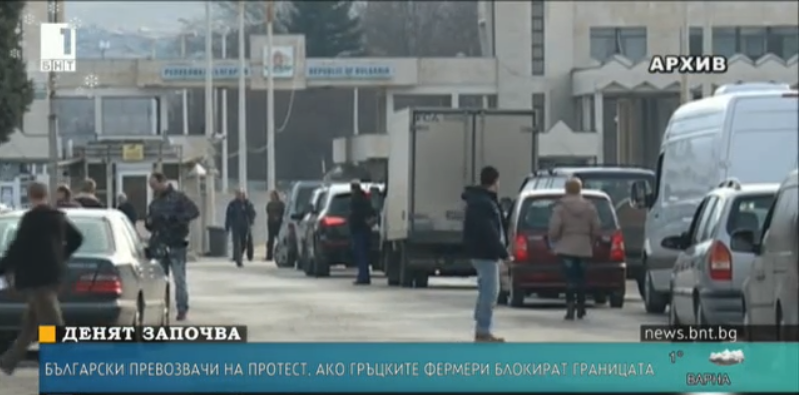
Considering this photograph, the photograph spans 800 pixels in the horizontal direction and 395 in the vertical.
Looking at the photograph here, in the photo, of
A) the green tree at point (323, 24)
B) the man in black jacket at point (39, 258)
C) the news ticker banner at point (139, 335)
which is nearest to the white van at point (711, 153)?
the news ticker banner at point (139, 335)

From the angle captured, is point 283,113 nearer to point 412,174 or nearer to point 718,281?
point 718,281

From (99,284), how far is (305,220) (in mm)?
22510

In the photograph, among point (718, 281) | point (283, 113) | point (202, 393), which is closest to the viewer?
point (202, 393)

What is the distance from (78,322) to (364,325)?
485 cm

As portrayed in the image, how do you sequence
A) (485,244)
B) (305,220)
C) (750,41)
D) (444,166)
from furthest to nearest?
(305,220)
(444,166)
(750,41)
(485,244)

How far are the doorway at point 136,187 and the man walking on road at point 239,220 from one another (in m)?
3.99

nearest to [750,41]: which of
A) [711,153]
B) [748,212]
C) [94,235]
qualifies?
[748,212]

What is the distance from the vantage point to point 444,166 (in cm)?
3142

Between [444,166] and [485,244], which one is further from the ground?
[444,166]

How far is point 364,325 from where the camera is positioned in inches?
828

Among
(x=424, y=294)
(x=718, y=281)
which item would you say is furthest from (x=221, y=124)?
(x=424, y=294)

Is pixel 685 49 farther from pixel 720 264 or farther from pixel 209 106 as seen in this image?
pixel 209 106

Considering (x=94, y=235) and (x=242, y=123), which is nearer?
(x=94, y=235)

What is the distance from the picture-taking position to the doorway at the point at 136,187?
19891 millimetres
